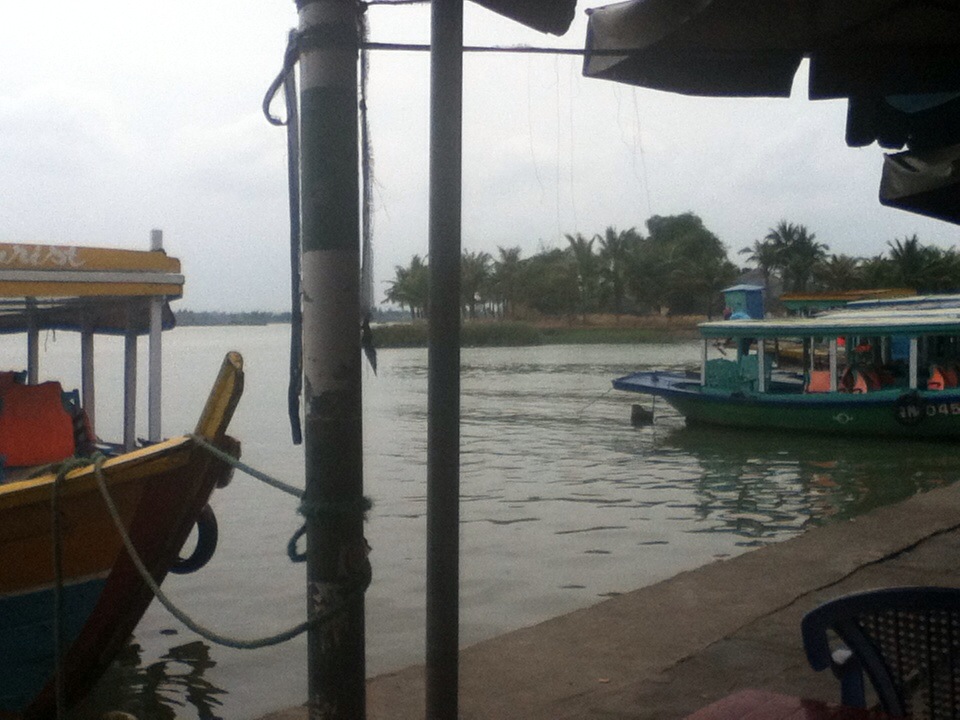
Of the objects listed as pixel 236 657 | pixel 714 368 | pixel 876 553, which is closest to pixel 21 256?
pixel 236 657

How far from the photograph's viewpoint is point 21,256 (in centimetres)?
558

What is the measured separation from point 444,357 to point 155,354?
4.06m

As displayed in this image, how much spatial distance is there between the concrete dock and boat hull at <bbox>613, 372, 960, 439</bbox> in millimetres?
11397

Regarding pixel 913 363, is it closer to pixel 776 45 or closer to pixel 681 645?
pixel 681 645

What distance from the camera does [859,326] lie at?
55.9ft

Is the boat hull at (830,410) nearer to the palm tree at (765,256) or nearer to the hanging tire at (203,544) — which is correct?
the hanging tire at (203,544)

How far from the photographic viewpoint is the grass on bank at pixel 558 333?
214 ft

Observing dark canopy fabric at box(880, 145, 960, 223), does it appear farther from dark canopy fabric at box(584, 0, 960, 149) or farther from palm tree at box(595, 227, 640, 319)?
palm tree at box(595, 227, 640, 319)

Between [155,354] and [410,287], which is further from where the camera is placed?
[410,287]

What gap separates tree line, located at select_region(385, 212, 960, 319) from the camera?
54344 millimetres

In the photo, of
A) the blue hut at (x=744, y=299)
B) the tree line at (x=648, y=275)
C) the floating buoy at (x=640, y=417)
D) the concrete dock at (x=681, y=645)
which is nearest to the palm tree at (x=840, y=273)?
the tree line at (x=648, y=275)

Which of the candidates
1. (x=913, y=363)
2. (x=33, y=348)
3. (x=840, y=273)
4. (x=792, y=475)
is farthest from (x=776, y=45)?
(x=840, y=273)

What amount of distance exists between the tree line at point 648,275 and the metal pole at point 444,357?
5432 centimetres

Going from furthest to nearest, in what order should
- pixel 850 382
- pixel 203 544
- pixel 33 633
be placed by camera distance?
pixel 850 382 < pixel 203 544 < pixel 33 633
